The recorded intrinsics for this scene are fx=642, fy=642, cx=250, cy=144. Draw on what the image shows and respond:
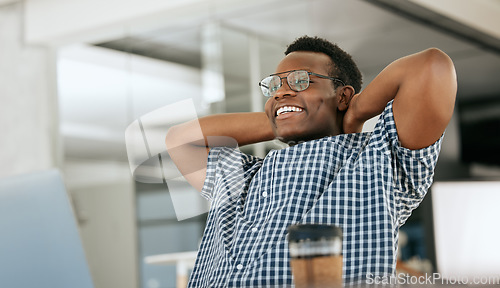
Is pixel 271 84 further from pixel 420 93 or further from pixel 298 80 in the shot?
pixel 420 93

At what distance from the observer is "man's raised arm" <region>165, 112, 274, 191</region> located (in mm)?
1677

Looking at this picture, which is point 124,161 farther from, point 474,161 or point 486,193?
point 474,161

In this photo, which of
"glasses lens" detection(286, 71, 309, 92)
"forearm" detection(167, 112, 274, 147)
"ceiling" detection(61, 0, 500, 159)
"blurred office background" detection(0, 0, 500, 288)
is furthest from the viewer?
"blurred office background" detection(0, 0, 500, 288)

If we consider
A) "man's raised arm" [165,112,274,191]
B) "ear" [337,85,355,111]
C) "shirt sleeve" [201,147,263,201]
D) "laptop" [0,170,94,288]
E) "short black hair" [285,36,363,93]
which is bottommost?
"laptop" [0,170,94,288]

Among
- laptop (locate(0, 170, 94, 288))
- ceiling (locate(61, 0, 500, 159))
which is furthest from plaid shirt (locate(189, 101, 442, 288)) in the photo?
ceiling (locate(61, 0, 500, 159))

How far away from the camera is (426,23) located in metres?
4.21

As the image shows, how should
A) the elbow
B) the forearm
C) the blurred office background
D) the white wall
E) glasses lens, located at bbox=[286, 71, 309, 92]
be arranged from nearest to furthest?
the elbow
glasses lens, located at bbox=[286, 71, 309, 92]
the forearm
the blurred office background
the white wall

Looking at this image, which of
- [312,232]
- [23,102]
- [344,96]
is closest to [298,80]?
[344,96]

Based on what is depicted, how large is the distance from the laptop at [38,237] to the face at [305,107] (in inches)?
20.5

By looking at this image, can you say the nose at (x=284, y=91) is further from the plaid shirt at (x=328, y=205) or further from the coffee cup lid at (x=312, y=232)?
the coffee cup lid at (x=312, y=232)

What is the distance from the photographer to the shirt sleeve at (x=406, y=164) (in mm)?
1338

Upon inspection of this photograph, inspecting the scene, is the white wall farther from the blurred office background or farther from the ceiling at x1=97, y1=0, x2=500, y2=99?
the ceiling at x1=97, y1=0, x2=500, y2=99

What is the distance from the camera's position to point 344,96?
158 centimetres

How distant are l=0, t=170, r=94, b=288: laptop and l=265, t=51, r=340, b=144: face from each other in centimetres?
52
